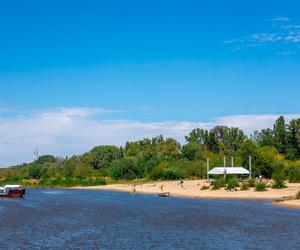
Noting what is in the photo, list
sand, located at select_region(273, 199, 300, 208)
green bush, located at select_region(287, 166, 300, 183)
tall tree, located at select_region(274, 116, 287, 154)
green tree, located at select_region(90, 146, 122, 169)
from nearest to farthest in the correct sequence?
sand, located at select_region(273, 199, 300, 208)
green bush, located at select_region(287, 166, 300, 183)
tall tree, located at select_region(274, 116, 287, 154)
green tree, located at select_region(90, 146, 122, 169)

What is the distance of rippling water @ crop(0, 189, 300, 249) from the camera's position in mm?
35188

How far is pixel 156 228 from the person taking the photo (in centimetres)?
4412

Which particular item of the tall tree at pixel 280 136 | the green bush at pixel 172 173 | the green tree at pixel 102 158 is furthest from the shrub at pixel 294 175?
the green tree at pixel 102 158

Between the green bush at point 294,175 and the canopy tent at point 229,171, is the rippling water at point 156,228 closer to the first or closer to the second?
the green bush at point 294,175

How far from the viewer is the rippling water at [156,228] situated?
35.2 meters

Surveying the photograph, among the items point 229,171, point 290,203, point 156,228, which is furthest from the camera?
point 229,171

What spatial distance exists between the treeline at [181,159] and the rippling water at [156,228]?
4510cm

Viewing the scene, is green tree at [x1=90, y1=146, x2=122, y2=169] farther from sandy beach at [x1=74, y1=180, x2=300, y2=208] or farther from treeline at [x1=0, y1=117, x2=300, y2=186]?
sandy beach at [x1=74, y1=180, x2=300, y2=208]

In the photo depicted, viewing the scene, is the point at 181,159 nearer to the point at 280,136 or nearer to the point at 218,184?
the point at 280,136

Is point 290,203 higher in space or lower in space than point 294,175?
lower

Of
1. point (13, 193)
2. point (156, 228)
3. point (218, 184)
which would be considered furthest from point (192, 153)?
point (156, 228)

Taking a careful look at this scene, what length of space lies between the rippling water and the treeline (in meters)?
45.1

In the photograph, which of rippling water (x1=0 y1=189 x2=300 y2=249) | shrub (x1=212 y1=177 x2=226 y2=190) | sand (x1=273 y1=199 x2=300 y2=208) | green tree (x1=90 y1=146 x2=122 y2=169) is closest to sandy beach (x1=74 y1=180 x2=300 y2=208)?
sand (x1=273 y1=199 x2=300 y2=208)

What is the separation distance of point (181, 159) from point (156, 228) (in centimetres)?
10508
